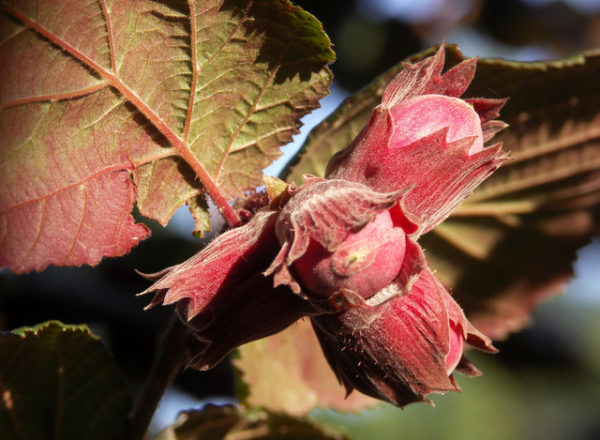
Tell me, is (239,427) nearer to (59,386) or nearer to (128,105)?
(59,386)

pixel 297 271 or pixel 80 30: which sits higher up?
pixel 80 30

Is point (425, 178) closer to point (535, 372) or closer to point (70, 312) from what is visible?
point (70, 312)

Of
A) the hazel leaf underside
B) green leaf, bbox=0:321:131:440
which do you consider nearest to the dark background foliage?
green leaf, bbox=0:321:131:440

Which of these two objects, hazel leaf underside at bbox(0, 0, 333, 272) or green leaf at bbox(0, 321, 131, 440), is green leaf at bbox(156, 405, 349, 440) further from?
hazel leaf underside at bbox(0, 0, 333, 272)

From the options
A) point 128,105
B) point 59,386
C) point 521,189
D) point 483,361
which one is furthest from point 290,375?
point 483,361

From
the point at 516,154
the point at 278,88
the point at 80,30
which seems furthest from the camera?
the point at 516,154

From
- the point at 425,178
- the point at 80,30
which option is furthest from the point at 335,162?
the point at 80,30
